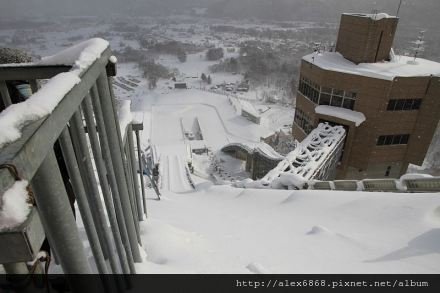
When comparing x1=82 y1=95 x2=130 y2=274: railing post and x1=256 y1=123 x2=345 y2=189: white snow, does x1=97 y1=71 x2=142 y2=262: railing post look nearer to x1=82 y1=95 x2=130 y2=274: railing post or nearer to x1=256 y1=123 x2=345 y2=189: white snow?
x1=82 y1=95 x2=130 y2=274: railing post

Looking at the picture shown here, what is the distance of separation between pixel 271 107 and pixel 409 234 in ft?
184

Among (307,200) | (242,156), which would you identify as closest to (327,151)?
(307,200)

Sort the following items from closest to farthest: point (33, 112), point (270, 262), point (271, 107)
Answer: point (33, 112) → point (270, 262) → point (271, 107)

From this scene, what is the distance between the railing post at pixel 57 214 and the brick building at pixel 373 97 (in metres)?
14.9

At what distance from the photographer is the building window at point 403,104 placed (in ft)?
47.9

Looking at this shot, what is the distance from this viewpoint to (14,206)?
114 centimetres

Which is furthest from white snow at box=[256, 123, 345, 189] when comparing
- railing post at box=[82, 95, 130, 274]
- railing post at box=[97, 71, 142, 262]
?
railing post at box=[82, 95, 130, 274]

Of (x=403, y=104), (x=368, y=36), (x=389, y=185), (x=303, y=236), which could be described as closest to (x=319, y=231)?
(x=303, y=236)

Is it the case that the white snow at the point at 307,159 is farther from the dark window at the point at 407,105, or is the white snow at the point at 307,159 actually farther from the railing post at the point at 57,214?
the railing post at the point at 57,214

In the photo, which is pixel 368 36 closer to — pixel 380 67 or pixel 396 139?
pixel 380 67

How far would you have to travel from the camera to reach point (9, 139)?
3.83 ft

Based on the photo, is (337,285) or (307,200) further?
(307,200)

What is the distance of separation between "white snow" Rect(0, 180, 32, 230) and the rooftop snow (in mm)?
183

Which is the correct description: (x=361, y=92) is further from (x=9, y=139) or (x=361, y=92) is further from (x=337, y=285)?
(x=9, y=139)
